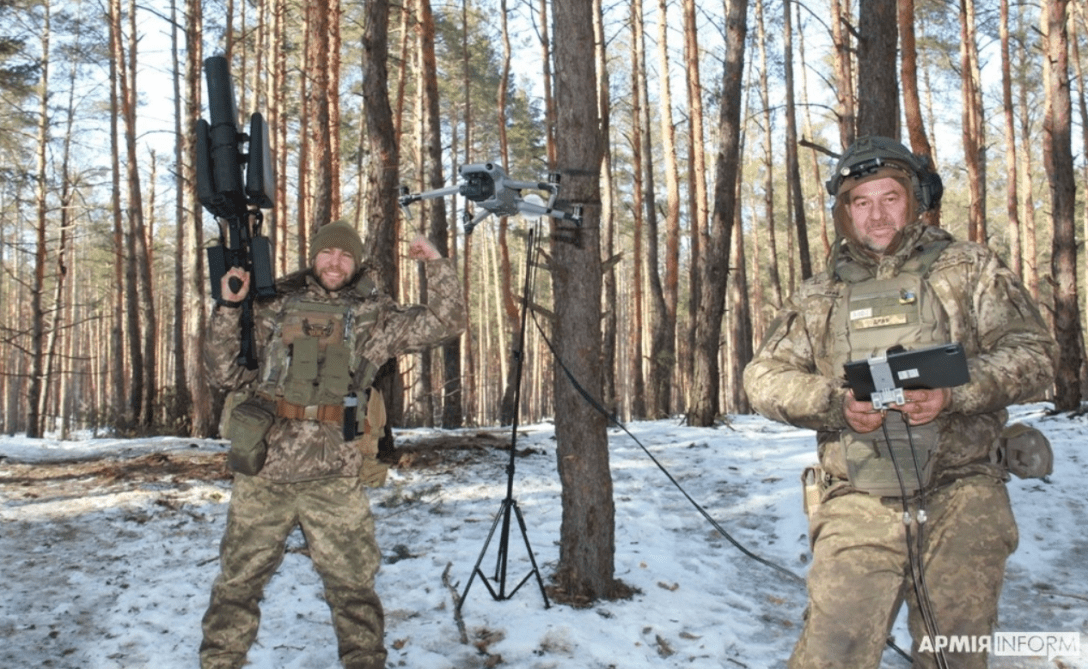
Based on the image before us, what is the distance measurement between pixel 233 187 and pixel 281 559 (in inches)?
A: 71.5

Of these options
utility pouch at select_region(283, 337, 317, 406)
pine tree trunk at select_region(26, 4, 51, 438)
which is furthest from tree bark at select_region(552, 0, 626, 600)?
pine tree trunk at select_region(26, 4, 51, 438)

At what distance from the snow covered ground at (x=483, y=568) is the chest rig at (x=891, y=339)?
1.96m

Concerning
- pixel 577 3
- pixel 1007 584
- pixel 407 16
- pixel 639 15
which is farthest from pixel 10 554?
pixel 639 15

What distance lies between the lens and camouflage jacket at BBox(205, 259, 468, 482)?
12.1 feet

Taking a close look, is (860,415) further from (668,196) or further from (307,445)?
(668,196)

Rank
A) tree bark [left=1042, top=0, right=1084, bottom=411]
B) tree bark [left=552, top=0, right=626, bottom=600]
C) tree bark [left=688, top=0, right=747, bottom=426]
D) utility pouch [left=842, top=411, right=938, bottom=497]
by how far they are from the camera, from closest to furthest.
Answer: utility pouch [left=842, top=411, right=938, bottom=497], tree bark [left=552, top=0, right=626, bottom=600], tree bark [left=1042, top=0, right=1084, bottom=411], tree bark [left=688, top=0, right=747, bottom=426]

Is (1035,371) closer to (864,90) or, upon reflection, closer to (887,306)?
(887,306)

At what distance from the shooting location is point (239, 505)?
11.9ft

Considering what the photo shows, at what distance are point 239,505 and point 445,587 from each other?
1.86m

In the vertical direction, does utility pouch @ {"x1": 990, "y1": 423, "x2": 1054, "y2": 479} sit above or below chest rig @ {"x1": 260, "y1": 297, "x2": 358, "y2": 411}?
below

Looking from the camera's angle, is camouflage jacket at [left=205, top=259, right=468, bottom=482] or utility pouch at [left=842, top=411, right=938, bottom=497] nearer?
utility pouch at [left=842, top=411, right=938, bottom=497]

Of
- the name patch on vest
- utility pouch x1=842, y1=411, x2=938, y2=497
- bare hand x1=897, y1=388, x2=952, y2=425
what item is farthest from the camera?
the name patch on vest

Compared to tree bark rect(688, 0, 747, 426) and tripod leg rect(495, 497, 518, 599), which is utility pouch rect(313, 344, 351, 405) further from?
tree bark rect(688, 0, 747, 426)

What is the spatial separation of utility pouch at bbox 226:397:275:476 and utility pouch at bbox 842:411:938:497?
2.59m
